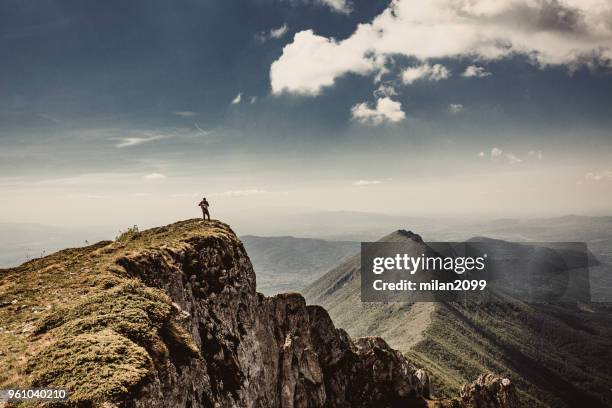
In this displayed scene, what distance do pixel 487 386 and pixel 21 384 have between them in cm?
15026

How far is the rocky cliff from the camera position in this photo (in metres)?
21.0

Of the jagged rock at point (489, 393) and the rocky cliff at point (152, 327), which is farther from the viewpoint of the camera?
the jagged rock at point (489, 393)

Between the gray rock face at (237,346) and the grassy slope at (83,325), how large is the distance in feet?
4.77

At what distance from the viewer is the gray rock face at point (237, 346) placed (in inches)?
1104

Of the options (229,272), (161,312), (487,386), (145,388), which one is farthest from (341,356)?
(145,388)

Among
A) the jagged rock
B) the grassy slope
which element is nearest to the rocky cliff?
the grassy slope

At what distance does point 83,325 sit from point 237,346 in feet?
80.0

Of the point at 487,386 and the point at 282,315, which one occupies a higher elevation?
the point at 282,315

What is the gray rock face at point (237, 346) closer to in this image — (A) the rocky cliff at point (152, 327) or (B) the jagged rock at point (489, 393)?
(A) the rocky cliff at point (152, 327)

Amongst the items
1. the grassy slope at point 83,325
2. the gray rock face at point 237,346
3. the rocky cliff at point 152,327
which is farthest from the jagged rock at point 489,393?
the grassy slope at point 83,325

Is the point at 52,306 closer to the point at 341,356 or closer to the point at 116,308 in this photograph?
the point at 116,308

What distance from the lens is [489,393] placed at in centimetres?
13450

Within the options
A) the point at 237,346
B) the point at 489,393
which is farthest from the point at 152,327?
the point at 489,393

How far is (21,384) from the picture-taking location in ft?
64.7
